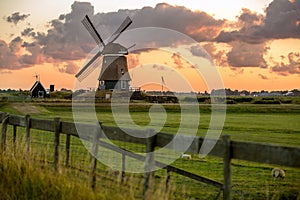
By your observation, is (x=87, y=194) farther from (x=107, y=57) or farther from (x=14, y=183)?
(x=107, y=57)

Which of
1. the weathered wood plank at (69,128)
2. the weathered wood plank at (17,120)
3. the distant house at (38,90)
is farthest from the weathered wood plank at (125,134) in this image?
the distant house at (38,90)

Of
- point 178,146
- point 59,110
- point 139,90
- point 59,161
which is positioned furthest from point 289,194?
point 139,90

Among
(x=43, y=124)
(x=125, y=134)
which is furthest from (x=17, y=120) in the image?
(x=125, y=134)

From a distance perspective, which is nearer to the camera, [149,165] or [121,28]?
[149,165]

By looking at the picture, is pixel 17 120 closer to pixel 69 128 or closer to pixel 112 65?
pixel 69 128

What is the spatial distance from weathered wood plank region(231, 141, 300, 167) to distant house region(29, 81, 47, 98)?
9281cm

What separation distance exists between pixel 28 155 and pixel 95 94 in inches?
2869

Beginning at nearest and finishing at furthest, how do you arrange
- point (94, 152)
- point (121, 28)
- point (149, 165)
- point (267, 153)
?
point (267, 153) < point (149, 165) < point (94, 152) < point (121, 28)

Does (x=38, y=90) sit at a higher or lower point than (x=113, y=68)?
lower

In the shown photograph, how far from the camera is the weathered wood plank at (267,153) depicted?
5.16 meters

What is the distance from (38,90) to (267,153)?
312 ft

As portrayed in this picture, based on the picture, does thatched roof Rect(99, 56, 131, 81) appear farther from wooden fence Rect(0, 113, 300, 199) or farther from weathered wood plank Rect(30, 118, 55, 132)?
wooden fence Rect(0, 113, 300, 199)

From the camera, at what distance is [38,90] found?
97312 millimetres

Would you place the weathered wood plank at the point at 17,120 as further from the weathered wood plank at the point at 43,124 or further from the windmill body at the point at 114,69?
the windmill body at the point at 114,69
